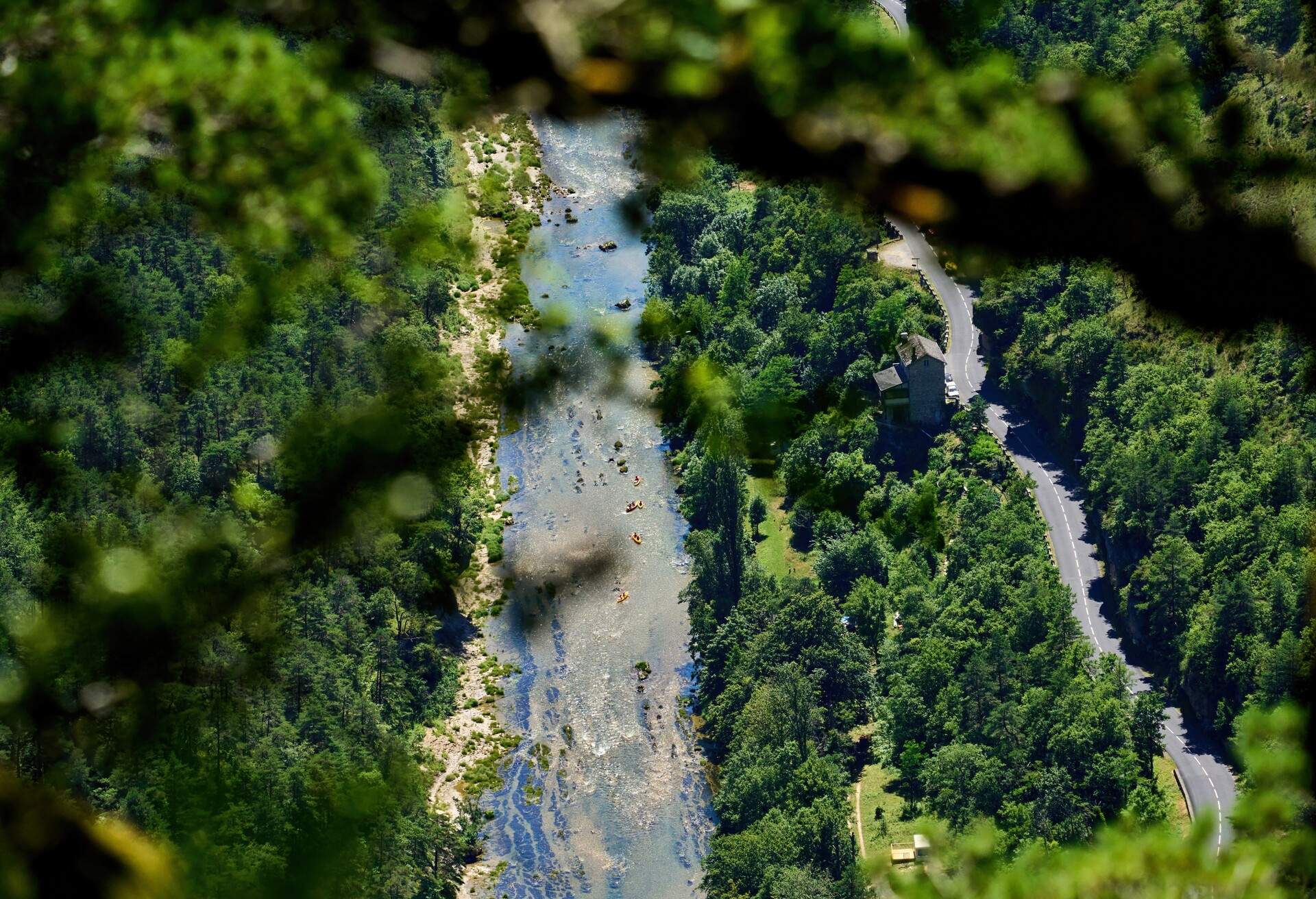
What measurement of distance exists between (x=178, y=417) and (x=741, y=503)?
35.8ft

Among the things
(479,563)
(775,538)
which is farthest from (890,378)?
(479,563)

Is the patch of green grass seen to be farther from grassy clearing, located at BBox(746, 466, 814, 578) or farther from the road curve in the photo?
grassy clearing, located at BBox(746, 466, 814, 578)

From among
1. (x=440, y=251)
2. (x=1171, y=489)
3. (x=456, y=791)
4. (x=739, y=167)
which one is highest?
(x=739, y=167)

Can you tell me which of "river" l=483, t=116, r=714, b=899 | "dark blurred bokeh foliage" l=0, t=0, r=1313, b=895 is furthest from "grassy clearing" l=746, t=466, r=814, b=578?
"dark blurred bokeh foliage" l=0, t=0, r=1313, b=895

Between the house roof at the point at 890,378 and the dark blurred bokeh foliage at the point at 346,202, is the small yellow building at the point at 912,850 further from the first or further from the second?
the house roof at the point at 890,378

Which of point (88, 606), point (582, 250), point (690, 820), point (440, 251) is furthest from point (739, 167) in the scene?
point (582, 250)

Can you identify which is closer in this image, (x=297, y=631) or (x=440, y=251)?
(x=440, y=251)

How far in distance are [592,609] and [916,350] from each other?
861 cm

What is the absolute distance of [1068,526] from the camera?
30562 millimetres

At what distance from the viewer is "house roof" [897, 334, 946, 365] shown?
30.4 metres

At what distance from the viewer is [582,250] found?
112ft

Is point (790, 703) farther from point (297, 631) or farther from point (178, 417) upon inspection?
point (178, 417)

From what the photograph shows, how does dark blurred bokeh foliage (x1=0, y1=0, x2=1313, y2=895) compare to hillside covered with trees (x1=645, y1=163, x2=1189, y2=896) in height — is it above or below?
above

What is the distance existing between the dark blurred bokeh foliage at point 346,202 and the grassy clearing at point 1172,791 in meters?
11.3
